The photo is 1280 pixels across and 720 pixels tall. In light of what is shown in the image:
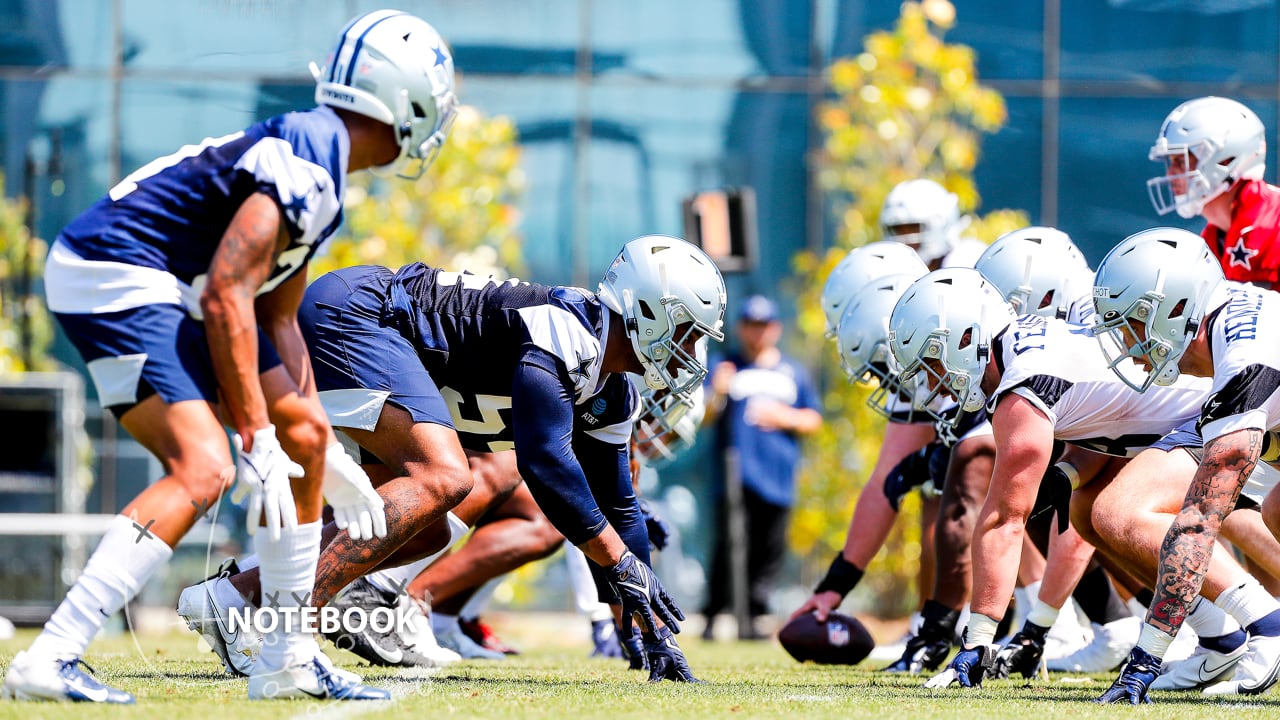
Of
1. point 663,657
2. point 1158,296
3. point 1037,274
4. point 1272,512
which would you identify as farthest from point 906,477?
point 663,657

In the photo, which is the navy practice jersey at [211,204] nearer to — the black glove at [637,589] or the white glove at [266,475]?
the white glove at [266,475]

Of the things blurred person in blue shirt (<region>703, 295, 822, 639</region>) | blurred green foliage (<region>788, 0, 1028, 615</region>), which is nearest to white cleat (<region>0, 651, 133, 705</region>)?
blurred person in blue shirt (<region>703, 295, 822, 639</region>)

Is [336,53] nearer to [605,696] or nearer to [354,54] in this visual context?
[354,54]

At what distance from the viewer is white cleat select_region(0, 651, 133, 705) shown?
14.4 feet

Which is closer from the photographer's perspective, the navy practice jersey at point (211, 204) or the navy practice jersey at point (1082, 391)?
the navy practice jersey at point (211, 204)

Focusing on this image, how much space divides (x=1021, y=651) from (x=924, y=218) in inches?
111

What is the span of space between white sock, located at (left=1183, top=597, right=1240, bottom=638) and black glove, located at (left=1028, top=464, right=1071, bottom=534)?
63 centimetres

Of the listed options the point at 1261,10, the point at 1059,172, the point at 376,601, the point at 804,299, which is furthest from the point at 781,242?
the point at 376,601

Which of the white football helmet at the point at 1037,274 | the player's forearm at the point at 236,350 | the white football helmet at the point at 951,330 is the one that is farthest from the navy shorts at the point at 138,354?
the white football helmet at the point at 1037,274

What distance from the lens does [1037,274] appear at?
23.9ft

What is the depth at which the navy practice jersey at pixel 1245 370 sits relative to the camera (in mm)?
5441

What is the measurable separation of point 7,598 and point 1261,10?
11.9m

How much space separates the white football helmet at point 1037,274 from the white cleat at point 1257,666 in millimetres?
→ 1881

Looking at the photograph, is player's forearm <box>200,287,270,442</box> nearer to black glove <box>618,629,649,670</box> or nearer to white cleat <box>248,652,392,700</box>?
white cleat <box>248,652,392,700</box>
